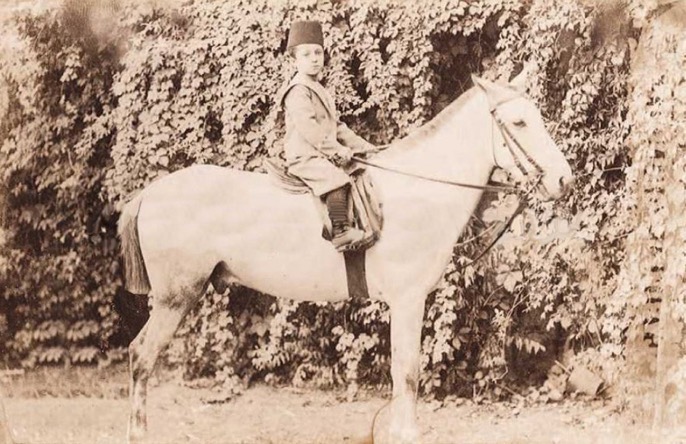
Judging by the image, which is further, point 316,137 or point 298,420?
point 298,420

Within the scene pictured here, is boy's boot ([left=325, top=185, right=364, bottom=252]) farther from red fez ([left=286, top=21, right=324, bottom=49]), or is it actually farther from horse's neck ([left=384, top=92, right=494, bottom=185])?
red fez ([left=286, top=21, right=324, bottom=49])

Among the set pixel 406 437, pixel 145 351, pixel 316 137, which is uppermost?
pixel 316 137

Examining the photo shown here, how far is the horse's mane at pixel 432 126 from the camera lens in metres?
4.58

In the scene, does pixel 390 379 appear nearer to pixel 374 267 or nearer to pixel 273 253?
pixel 374 267

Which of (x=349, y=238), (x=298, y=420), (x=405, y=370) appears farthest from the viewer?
(x=298, y=420)

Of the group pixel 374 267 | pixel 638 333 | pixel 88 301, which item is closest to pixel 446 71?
pixel 374 267

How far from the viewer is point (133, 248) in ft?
15.6

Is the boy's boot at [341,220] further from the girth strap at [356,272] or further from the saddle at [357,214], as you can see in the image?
the girth strap at [356,272]

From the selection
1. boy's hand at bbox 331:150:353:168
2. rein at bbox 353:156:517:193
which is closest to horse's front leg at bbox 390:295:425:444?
rein at bbox 353:156:517:193

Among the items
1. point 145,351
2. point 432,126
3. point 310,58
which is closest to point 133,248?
point 145,351

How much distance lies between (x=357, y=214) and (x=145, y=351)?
4.68 ft

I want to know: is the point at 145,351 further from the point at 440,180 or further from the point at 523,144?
the point at 523,144

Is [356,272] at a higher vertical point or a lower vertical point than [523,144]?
lower

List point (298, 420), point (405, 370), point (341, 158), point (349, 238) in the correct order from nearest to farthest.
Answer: point (349, 238) → point (341, 158) → point (405, 370) → point (298, 420)
